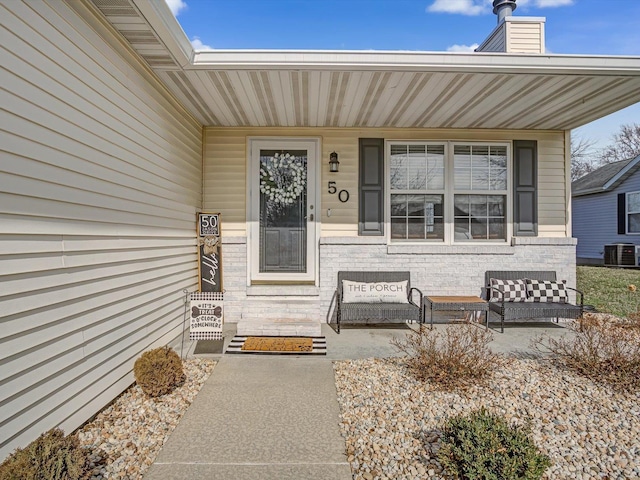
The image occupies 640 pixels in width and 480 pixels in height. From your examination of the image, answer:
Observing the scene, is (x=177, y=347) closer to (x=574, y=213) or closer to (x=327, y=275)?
(x=327, y=275)

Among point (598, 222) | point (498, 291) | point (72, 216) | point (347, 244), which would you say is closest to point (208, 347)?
point (72, 216)

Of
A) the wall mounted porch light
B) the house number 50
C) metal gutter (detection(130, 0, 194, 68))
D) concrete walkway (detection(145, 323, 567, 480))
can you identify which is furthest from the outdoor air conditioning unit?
metal gutter (detection(130, 0, 194, 68))

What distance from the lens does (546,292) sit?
4.86 m

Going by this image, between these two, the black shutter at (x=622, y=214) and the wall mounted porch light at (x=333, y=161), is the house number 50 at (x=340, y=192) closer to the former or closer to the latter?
the wall mounted porch light at (x=333, y=161)

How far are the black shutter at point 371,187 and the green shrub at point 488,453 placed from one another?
3.54 m

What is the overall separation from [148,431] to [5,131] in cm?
198

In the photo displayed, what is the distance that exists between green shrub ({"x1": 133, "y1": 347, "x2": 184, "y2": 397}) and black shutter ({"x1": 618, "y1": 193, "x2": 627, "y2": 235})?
14.9 m

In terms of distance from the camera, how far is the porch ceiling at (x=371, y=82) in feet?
10.4

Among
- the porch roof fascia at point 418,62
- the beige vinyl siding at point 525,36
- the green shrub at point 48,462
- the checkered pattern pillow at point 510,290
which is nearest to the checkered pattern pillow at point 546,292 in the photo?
the checkered pattern pillow at point 510,290

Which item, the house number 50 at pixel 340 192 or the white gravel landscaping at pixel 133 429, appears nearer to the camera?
the white gravel landscaping at pixel 133 429

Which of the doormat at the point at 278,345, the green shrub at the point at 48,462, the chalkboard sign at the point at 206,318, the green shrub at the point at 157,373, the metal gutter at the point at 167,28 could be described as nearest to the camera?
the green shrub at the point at 48,462

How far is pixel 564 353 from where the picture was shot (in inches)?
132

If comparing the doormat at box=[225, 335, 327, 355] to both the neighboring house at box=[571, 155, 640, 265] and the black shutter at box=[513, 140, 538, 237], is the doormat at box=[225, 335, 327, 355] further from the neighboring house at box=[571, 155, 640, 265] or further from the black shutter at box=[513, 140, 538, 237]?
the neighboring house at box=[571, 155, 640, 265]

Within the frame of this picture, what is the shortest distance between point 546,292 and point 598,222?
11336mm
